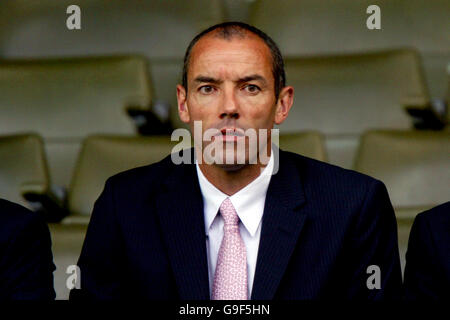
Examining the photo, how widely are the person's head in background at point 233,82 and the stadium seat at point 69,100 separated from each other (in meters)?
0.42

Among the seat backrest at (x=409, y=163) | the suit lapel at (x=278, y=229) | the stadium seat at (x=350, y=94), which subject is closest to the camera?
the suit lapel at (x=278, y=229)

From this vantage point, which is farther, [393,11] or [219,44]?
[393,11]

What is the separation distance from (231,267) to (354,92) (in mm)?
468

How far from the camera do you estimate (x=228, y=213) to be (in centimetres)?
61

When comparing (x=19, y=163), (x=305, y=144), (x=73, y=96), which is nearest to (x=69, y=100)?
(x=73, y=96)

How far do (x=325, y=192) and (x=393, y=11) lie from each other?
1.76 feet

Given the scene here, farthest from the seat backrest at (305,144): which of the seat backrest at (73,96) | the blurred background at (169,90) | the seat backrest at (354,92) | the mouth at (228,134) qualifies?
the mouth at (228,134)

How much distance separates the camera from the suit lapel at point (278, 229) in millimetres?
572

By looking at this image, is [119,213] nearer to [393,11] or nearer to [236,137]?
[236,137]

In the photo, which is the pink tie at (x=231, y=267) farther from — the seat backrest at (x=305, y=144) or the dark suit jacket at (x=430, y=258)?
the seat backrest at (x=305, y=144)

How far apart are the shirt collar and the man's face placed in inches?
1.0

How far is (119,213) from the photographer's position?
617mm

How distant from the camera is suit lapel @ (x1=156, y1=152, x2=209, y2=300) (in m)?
0.58
